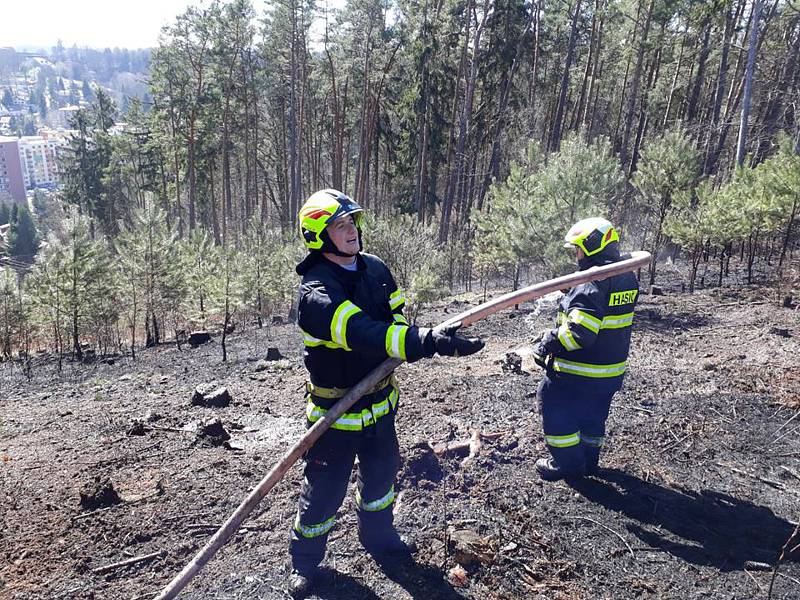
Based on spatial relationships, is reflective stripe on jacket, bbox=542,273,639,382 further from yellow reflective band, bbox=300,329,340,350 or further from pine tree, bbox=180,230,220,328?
pine tree, bbox=180,230,220,328

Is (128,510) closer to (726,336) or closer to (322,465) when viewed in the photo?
(322,465)

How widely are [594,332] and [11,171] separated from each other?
458 feet

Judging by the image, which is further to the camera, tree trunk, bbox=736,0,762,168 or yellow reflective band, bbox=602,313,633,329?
tree trunk, bbox=736,0,762,168

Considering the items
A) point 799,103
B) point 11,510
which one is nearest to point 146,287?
point 11,510

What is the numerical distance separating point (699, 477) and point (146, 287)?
1494 centimetres

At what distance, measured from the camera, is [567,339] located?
401 cm

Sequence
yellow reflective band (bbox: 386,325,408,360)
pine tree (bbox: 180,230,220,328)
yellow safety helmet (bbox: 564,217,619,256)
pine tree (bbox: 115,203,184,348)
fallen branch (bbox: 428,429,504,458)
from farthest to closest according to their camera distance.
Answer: pine tree (bbox: 180,230,220,328) < pine tree (bbox: 115,203,184,348) < fallen branch (bbox: 428,429,504,458) < yellow safety helmet (bbox: 564,217,619,256) < yellow reflective band (bbox: 386,325,408,360)

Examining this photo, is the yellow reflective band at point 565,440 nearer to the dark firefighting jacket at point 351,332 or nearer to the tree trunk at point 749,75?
the dark firefighting jacket at point 351,332

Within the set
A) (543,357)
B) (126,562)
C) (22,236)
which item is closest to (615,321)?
(543,357)

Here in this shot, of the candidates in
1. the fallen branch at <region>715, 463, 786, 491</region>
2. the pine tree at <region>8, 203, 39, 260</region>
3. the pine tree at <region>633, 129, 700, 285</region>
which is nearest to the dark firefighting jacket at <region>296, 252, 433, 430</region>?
the fallen branch at <region>715, 463, 786, 491</region>

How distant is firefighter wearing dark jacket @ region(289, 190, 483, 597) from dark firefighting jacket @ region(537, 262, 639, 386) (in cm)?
140

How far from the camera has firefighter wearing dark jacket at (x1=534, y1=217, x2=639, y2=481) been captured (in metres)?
4.01

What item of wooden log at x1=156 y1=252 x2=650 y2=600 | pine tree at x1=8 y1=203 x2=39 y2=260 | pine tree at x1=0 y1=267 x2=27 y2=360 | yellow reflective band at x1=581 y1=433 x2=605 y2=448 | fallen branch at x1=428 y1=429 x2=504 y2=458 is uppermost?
wooden log at x1=156 y1=252 x2=650 y2=600

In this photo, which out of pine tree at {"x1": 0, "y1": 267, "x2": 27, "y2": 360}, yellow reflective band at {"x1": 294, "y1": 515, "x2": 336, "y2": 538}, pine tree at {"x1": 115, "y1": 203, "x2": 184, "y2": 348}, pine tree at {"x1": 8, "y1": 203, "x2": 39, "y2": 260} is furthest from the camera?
pine tree at {"x1": 8, "y1": 203, "x2": 39, "y2": 260}
